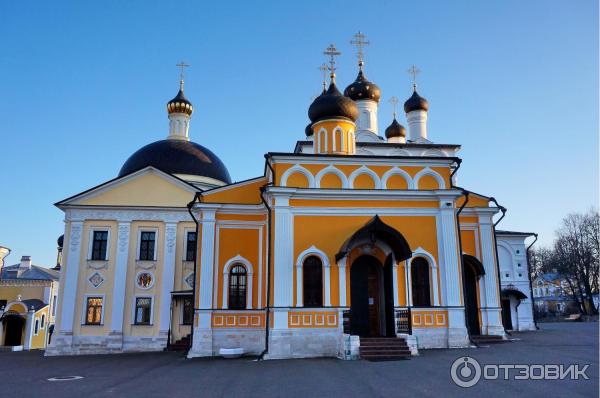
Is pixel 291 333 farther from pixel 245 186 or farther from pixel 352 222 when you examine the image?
pixel 245 186

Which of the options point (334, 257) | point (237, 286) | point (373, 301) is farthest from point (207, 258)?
point (373, 301)

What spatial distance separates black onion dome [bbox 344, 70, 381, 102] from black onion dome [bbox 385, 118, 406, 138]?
249 centimetres

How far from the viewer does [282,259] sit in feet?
45.9

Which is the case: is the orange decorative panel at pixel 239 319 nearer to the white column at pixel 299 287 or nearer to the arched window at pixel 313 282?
the white column at pixel 299 287

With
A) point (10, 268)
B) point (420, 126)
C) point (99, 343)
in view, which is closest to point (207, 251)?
point (99, 343)

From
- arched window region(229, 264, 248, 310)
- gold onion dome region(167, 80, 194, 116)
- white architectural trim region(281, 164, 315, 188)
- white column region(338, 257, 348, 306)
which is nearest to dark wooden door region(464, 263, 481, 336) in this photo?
white column region(338, 257, 348, 306)

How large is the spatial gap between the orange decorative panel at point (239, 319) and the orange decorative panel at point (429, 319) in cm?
460

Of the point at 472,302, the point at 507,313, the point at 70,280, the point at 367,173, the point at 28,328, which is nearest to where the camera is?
the point at 367,173

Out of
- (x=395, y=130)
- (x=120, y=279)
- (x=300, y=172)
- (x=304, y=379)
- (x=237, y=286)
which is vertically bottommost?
(x=304, y=379)

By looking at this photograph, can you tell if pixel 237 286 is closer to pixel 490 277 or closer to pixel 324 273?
pixel 324 273

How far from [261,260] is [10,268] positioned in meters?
39.4

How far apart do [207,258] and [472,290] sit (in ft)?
30.5

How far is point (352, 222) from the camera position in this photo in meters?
14.6

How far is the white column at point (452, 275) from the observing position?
14.0 m
